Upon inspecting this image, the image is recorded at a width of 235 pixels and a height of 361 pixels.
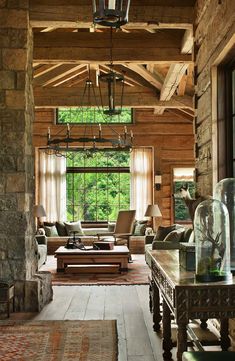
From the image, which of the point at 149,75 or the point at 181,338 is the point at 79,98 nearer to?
the point at 149,75

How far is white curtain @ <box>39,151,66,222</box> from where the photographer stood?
14633mm

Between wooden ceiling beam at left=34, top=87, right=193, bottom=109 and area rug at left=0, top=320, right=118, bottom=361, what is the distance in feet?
21.9

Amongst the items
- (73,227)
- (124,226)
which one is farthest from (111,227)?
(124,226)

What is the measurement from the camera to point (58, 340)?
5.02m

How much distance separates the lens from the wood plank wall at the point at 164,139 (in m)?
14.5

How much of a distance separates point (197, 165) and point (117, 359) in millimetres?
2595

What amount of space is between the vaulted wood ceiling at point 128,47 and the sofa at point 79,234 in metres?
3.30

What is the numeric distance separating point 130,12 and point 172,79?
11.1 ft

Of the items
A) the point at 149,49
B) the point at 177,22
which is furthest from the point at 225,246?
the point at 149,49

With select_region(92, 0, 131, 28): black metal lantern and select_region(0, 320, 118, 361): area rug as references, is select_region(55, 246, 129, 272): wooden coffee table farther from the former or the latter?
select_region(92, 0, 131, 28): black metal lantern

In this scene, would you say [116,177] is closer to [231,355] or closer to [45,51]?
[45,51]

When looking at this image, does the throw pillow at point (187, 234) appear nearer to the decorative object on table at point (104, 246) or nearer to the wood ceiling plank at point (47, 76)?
the decorative object on table at point (104, 246)

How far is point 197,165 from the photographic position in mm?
6254

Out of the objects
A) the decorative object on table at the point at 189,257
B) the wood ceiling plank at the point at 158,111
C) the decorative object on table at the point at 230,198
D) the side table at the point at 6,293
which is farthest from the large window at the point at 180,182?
the decorative object on table at the point at 189,257
